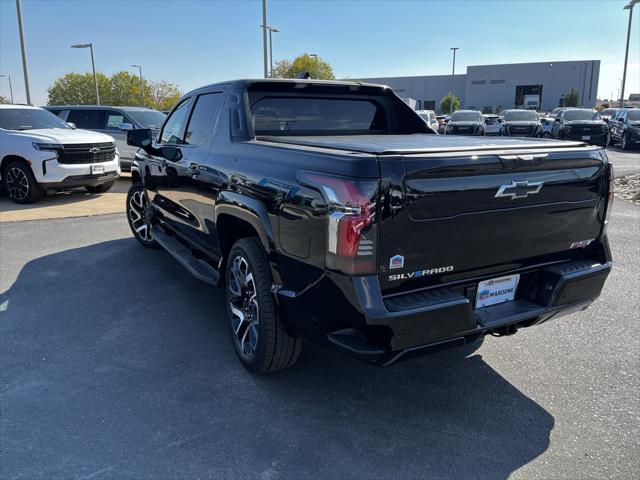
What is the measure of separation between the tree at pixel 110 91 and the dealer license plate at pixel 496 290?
8124 centimetres

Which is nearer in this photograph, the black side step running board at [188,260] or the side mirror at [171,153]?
the black side step running board at [188,260]

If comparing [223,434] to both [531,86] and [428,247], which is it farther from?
[531,86]

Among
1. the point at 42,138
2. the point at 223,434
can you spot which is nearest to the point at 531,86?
the point at 42,138

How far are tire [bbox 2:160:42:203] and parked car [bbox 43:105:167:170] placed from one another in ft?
11.5

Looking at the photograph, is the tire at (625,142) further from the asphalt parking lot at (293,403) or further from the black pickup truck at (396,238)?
the black pickup truck at (396,238)

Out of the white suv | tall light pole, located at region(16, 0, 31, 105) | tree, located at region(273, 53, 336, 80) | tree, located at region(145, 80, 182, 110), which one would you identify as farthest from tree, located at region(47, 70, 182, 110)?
the white suv

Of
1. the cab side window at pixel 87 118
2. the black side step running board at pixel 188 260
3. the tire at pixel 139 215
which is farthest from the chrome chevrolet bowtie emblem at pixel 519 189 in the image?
the cab side window at pixel 87 118

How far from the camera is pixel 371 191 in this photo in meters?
2.44

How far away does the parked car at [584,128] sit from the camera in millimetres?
21578

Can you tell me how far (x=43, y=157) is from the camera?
9.70 m

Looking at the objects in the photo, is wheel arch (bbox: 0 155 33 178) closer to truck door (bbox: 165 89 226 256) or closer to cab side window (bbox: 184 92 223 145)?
truck door (bbox: 165 89 226 256)

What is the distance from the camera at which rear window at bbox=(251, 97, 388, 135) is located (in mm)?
4242

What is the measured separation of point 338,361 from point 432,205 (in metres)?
1.60

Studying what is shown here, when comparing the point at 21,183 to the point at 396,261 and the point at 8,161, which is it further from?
the point at 396,261
